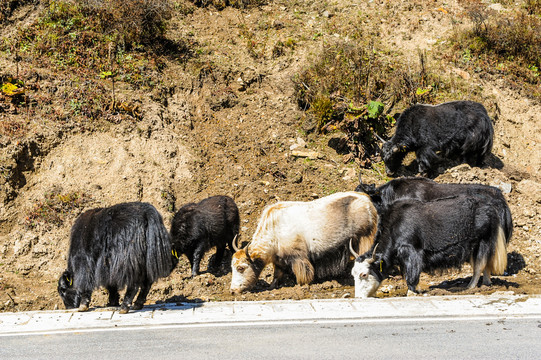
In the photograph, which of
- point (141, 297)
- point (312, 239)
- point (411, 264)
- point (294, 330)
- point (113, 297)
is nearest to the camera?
point (294, 330)

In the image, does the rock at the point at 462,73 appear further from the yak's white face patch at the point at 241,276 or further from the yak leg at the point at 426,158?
the yak's white face patch at the point at 241,276

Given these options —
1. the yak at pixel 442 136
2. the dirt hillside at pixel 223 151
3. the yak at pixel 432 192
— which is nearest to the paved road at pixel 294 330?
the dirt hillside at pixel 223 151

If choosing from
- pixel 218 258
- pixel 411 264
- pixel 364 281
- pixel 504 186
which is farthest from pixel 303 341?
pixel 504 186

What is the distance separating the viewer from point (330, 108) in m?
14.5

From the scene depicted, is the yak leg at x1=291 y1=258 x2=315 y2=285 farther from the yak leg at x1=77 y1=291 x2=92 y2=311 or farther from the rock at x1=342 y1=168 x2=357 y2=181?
the rock at x1=342 y1=168 x2=357 y2=181

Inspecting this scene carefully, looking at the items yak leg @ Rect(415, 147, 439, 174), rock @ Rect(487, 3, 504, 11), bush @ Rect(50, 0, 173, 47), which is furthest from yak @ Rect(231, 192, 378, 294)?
rock @ Rect(487, 3, 504, 11)

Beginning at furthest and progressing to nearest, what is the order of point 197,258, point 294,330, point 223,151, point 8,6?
point 8,6, point 223,151, point 197,258, point 294,330

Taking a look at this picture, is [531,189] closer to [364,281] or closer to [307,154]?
[307,154]

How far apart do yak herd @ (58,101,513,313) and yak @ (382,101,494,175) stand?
7.49 ft

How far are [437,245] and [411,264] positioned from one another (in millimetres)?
579

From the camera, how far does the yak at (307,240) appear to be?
9.84 meters

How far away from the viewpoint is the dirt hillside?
10.5m

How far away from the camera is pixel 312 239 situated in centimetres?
999

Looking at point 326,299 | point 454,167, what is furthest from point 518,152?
point 326,299
